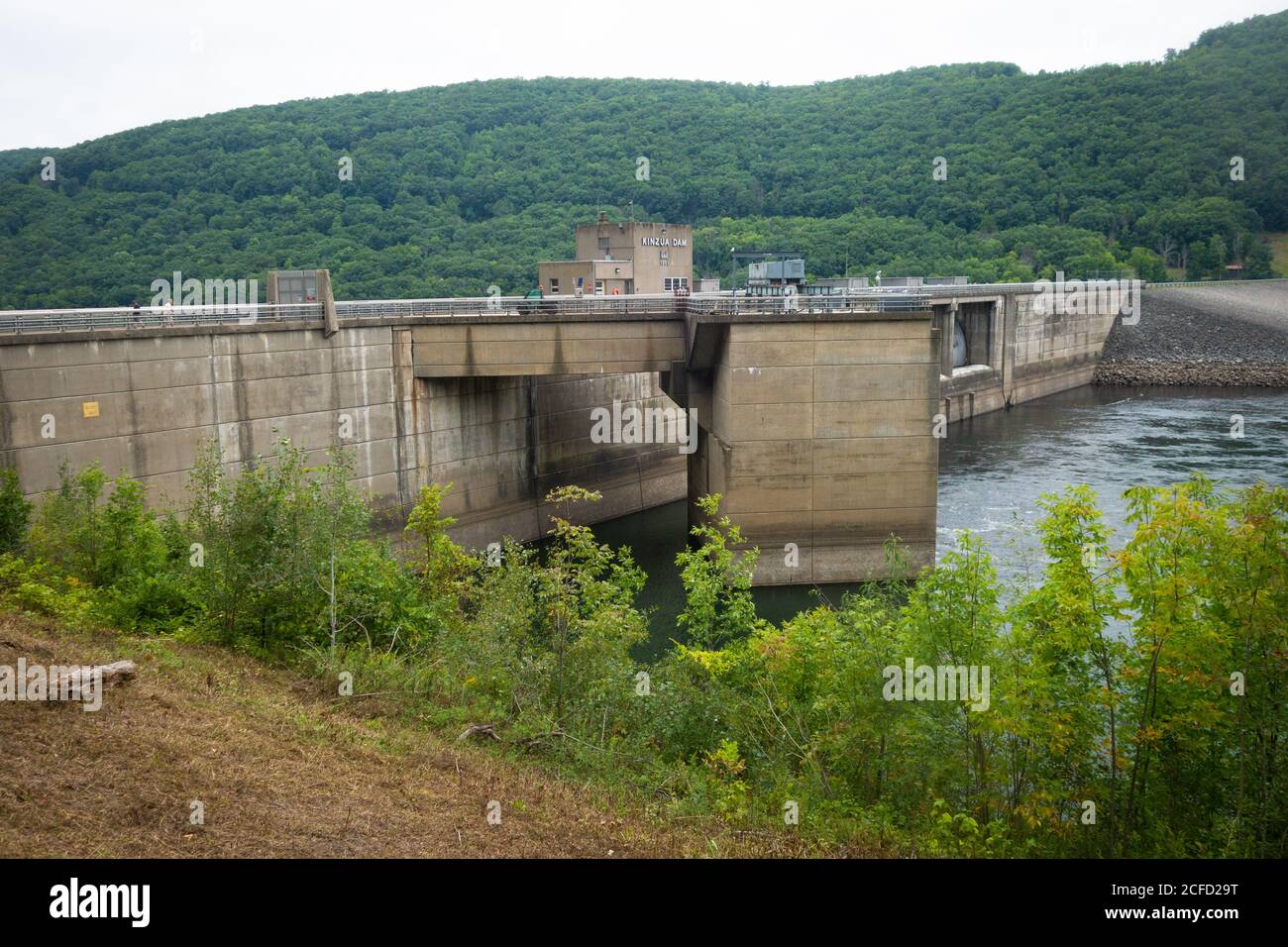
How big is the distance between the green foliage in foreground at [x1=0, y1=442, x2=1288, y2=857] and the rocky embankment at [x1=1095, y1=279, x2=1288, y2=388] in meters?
75.9

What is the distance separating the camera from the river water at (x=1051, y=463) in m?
34.7

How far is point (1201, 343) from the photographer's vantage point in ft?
304

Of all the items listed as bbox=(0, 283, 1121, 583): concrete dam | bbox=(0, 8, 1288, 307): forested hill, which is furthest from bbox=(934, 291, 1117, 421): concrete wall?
bbox=(0, 283, 1121, 583): concrete dam

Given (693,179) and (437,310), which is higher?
(693,179)

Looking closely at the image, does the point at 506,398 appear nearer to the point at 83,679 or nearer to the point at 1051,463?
the point at 83,679

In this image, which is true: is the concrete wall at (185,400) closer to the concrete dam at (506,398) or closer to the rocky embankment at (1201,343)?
the concrete dam at (506,398)

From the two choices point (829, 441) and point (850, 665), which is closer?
point (850, 665)

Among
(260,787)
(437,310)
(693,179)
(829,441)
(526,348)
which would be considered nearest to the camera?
(260,787)

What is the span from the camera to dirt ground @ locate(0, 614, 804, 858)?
1173 cm

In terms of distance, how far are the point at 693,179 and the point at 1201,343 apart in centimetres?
5536

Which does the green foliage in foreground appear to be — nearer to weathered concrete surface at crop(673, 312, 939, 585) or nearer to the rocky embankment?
weathered concrete surface at crop(673, 312, 939, 585)

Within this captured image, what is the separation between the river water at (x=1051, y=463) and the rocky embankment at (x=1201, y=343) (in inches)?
172

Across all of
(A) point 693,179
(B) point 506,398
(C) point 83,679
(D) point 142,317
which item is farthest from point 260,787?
(A) point 693,179
